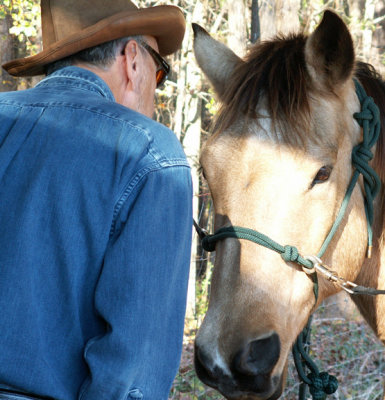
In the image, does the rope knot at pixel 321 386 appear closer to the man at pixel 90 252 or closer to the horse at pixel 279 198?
the horse at pixel 279 198

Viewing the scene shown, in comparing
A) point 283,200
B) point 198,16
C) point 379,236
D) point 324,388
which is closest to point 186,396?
point 324,388

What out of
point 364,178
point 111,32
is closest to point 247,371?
point 364,178

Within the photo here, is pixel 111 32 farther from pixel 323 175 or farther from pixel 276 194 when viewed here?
pixel 323 175

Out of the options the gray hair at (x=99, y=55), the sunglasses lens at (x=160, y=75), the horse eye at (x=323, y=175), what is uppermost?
the gray hair at (x=99, y=55)

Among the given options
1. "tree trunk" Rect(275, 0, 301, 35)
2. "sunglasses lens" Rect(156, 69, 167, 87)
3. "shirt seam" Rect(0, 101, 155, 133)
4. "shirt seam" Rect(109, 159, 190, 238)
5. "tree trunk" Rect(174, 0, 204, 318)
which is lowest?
"tree trunk" Rect(174, 0, 204, 318)

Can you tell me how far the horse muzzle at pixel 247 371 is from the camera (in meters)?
1.76

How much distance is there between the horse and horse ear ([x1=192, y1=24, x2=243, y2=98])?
0.28m

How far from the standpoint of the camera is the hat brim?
5.28ft

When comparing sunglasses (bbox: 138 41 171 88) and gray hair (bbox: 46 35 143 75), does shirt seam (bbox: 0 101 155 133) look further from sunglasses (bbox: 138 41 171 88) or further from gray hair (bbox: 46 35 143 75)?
sunglasses (bbox: 138 41 171 88)

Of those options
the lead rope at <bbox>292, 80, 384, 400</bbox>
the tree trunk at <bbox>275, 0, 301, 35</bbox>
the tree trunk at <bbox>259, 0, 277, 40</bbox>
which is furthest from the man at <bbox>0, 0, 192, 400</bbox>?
the tree trunk at <bbox>259, 0, 277, 40</bbox>

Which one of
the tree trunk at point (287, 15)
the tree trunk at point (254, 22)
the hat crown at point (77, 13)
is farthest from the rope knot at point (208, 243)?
the tree trunk at point (254, 22)

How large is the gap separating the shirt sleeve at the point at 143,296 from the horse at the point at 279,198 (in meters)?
0.55

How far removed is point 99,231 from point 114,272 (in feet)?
0.38

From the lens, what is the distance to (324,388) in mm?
2344
